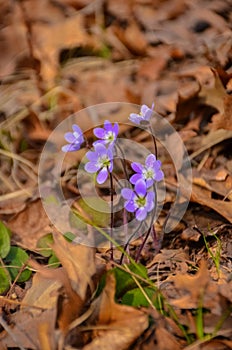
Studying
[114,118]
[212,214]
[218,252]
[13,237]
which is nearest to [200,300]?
[218,252]

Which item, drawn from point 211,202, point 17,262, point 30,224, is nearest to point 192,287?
point 211,202

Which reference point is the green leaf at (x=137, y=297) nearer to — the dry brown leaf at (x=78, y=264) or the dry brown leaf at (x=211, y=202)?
the dry brown leaf at (x=78, y=264)

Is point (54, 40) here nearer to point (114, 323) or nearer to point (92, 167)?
point (92, 167)

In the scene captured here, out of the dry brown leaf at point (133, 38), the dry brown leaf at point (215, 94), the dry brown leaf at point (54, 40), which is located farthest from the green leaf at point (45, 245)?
the dry brown leaf at point (133, 38)

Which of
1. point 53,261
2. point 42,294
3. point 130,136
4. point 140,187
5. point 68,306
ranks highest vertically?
point 140,187

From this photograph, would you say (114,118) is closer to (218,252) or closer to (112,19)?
(112,19)

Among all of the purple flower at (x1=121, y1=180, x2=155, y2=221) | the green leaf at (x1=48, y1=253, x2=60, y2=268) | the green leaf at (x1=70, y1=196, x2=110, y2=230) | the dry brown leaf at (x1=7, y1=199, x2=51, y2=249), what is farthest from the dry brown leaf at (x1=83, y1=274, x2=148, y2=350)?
the dry brown leaf at (x1=7, y1=199, x2=51, y2=249)
